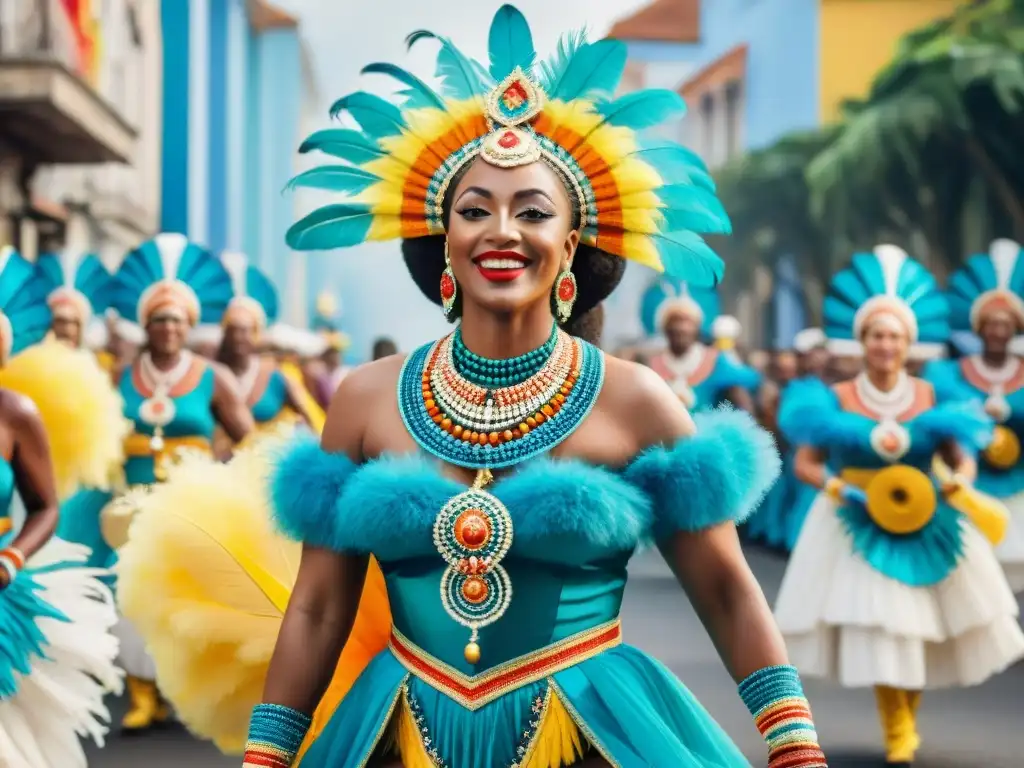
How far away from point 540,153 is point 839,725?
5643mm

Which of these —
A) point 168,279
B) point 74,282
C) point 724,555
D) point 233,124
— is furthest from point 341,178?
point 233,124

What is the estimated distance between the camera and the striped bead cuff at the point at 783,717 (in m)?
3.15

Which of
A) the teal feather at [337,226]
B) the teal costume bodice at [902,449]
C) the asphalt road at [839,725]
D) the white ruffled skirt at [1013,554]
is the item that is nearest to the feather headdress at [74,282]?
the asphalt road at [839,725]

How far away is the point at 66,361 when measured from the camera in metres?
6.26

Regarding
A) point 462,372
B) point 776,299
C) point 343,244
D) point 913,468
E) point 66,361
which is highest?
point 343,244

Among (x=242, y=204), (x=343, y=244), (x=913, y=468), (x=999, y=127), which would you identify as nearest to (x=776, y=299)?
(x=242, y=204)

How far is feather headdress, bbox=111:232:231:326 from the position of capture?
920 cm

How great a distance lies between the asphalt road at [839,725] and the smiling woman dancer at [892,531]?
0.24 meters

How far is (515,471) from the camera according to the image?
11.0 ft

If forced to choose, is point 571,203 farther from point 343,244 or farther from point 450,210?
point 343,244

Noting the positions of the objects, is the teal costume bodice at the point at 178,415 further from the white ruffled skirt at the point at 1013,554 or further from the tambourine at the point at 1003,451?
the tambourine at the point at 1003,451

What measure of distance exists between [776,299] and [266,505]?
42841mm

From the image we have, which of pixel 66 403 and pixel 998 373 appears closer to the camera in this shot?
pixel 66 403

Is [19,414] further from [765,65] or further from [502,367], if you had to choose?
[765,65]
